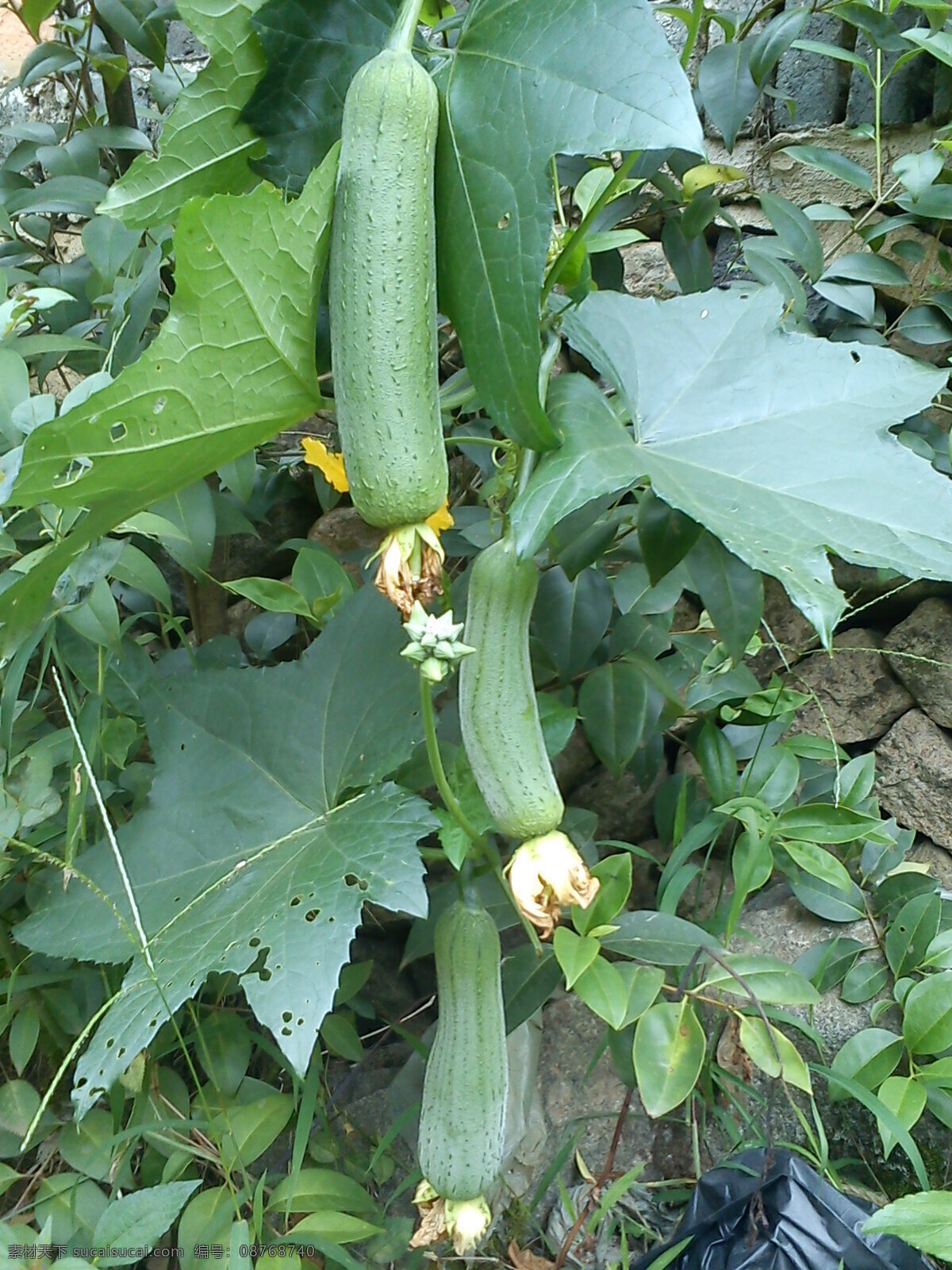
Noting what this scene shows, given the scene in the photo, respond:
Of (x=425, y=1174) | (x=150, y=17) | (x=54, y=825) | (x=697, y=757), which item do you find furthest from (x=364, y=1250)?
(x=150, y=17)

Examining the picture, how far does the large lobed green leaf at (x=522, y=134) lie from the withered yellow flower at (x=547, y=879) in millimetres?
278

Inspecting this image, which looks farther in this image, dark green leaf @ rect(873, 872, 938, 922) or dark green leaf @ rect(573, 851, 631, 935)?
dark green leaf @ rect(873, 872, 938, 922)

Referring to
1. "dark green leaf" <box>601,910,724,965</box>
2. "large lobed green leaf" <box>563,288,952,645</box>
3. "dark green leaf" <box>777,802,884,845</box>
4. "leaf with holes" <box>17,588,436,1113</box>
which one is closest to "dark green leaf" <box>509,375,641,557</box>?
"large lobed green leaf" <box>563,288,952,645</box>

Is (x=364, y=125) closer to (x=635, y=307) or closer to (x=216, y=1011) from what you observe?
(x=635, y=307)

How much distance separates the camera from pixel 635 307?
85cm

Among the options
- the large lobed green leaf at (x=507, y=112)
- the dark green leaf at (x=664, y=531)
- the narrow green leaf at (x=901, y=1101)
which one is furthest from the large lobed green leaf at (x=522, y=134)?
the narrow green leaf at (x=901, y=1101)

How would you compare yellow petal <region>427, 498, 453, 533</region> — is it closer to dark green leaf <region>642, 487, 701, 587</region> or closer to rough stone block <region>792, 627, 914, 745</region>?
dark green leaf <region>642, 487, 701, 587</region>

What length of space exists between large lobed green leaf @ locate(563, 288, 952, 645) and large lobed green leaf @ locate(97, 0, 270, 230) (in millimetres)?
301

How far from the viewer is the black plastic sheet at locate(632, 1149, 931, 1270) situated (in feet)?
2.65

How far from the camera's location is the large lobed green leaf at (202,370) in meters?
0.60

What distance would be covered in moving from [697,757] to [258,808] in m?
0.57

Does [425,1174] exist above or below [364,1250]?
above

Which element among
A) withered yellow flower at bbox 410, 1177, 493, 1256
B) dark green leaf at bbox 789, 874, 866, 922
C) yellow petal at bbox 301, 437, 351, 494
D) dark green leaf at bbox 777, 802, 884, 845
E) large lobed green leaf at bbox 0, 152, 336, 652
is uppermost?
large lobed green leaf at bbox 0, 152, 336, 652

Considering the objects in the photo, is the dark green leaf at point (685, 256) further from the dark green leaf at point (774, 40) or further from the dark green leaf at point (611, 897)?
the dark green leaf at point (611, 897)
